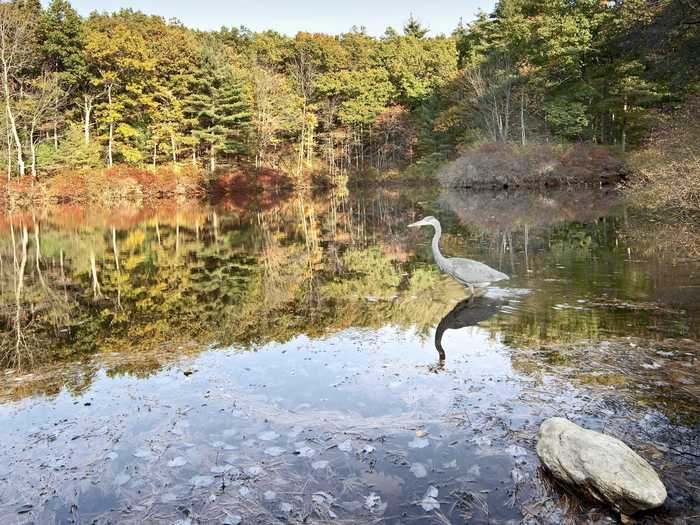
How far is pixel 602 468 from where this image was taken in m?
3.42

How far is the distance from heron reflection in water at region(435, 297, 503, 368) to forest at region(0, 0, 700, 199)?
2695 cm

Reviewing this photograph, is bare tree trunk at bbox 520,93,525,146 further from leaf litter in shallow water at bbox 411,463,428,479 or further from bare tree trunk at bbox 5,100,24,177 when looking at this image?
leaf litter in shallow water at bbox 411,463,428,479

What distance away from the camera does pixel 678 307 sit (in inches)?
305

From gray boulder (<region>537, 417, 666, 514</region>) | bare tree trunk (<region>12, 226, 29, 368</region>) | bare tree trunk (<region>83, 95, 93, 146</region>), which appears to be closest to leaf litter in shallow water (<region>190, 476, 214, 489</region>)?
gray boulder (<region>537, 417, 666, 514</region>)

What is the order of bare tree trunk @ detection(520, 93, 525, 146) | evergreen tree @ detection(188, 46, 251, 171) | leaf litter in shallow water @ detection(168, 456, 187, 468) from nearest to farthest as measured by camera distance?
1. leaf litter in shallow water @ detection(168, 456, 187, 468)
2. bare tree trunk @ detection(520, 93, 525, 146)
3. evergreen tree @ detection(188, 46, 251, 171)

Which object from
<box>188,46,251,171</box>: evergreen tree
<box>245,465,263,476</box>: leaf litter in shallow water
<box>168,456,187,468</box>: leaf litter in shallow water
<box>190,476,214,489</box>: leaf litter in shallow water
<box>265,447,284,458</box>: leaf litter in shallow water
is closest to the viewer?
<box>190,476,214,489</box>: leaf litter in shallow water

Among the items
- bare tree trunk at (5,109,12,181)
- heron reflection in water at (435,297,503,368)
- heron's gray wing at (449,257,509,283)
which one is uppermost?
bare tree trunk at (5,109,12,181)

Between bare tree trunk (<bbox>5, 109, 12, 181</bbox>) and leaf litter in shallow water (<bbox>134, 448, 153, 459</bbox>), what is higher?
bare tree trunk (<bbox>5, 109, 12, 181</bbox>)

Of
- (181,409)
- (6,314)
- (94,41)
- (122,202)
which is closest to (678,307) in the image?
(181,409)

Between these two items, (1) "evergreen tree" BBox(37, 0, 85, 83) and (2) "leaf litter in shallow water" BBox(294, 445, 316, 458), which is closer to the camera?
(2) "leaf litter in shallow water" BBox(294, 445, 316, 458)

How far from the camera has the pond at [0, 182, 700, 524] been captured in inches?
146

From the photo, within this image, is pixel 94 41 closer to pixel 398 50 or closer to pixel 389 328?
pixel 398 50

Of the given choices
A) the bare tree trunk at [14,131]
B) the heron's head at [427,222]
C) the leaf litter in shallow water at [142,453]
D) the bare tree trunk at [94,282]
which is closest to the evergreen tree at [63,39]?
the bare tree trunk at [14,131]

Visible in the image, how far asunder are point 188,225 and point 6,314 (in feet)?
44.8
